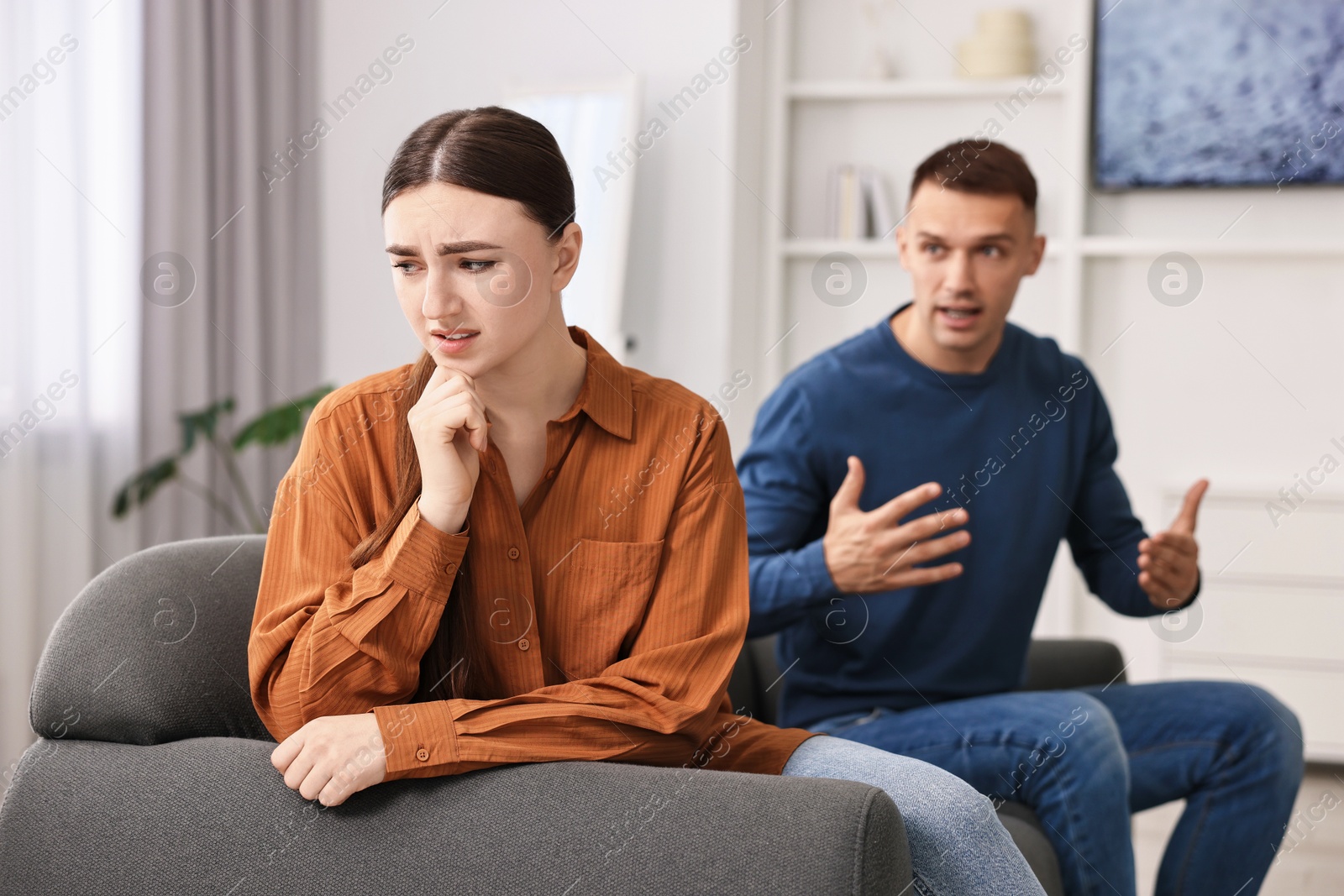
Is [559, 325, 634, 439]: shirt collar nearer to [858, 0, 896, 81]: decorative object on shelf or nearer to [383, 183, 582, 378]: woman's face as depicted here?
[383, 183, 582, 378]: woman's face

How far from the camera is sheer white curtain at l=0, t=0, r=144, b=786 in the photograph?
107 inches

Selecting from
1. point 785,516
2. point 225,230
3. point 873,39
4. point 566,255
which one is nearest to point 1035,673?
point 785,516

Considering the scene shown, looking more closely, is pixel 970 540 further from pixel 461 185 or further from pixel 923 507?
pixel 461 185

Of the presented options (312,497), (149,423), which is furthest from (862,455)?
(149,423)

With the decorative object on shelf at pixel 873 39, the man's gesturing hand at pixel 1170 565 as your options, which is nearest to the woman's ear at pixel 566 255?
the man's gesturing hand at pixel 1170 565

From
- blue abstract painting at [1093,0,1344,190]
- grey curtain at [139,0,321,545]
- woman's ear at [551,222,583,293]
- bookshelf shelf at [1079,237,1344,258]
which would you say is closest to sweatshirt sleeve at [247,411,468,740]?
woman's ear at [551,222,583,293]

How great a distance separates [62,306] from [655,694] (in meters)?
2.36

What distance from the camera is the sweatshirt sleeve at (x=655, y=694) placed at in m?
1.04

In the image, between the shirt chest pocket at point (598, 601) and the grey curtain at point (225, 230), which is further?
the grey curtain at point (225, 230)

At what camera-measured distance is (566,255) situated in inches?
47.8

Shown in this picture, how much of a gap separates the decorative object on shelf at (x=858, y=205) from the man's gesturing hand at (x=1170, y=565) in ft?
6.64

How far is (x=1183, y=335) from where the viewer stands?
3.42 meters

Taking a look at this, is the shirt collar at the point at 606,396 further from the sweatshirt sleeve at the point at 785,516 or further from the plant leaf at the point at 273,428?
A: the plant leaf at the point at 273,428

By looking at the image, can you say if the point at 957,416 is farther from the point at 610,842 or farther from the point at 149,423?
the point at 149,423
